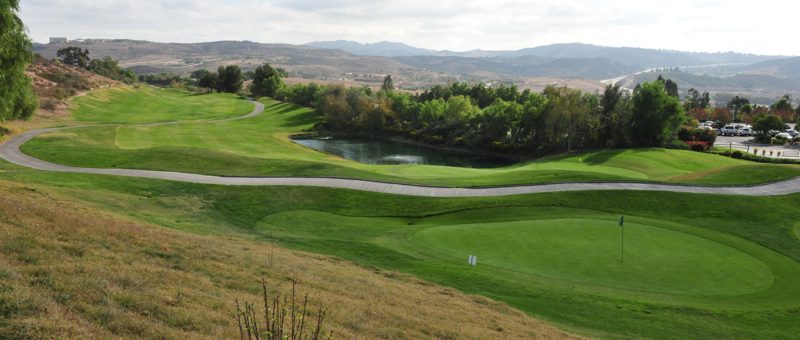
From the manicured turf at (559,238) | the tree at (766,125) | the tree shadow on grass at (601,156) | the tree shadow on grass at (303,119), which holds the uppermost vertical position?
the tree at (766,125)

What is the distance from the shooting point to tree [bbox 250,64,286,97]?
15238 centimetres

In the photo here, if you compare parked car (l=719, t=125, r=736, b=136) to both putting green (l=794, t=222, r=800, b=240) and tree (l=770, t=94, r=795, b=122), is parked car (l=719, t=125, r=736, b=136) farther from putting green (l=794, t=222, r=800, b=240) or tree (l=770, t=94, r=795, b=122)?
putting green (l=794, t=222, r=800, b=240)

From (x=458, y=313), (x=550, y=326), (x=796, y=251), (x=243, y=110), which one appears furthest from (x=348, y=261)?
(x=243, y=110)

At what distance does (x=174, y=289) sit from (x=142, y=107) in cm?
10079

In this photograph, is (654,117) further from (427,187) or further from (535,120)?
(427,187)

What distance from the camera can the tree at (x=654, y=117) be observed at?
6744cm

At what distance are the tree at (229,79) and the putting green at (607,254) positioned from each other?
496ft

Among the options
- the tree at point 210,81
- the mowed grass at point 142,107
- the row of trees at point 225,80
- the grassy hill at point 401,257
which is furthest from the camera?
the tree at point 210,81

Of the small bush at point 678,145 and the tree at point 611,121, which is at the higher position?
the tree at point 611,121

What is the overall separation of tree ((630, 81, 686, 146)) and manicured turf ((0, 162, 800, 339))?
34.1 metres

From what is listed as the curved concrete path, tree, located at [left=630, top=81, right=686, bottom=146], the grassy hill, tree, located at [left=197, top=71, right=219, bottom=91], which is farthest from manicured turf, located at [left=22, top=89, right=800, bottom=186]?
tree, located at [left=197, top=71, right=219, bottom=91]

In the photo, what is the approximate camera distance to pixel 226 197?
3284cm

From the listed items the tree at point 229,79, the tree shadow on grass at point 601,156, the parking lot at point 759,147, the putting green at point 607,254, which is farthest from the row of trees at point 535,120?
the tree at point 229,79

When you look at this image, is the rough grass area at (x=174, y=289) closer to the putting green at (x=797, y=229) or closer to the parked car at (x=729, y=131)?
the putting green at (x=797, y=229)
